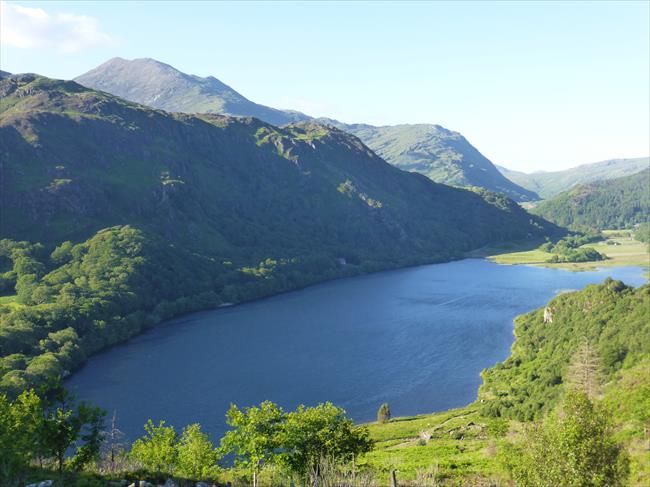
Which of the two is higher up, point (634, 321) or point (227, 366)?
point (634, 321)

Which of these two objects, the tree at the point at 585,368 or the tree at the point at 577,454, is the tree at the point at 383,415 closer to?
the tree at the point at 585,368

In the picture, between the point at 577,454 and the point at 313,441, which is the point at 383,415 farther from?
the point at 577,454

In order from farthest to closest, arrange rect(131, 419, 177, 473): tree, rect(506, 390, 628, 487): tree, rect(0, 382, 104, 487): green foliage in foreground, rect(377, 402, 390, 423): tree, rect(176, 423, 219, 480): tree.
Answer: rect(377, 402, 390, 423): tree < rect(131, 419, 177, 473): tree < rect(176, 423, 219, 480): tree < rect(0, 382, 104, 487): green foliage in foreground < rect(506, 390, 628, 487): tree

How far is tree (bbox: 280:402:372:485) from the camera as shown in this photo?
47750 mm

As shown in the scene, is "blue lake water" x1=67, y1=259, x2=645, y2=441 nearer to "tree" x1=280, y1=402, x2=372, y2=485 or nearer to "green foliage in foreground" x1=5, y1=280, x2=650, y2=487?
"green foliage in foreground" x1=5, y1=280, x2=650, y2=487

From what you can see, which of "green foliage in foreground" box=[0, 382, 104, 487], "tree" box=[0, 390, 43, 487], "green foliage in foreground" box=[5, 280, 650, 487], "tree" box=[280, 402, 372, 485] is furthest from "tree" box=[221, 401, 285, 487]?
"tree" box=[0, 390, 43, 487]

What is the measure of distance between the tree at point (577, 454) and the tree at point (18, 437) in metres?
35.9

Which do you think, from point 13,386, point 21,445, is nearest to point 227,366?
point 13,386

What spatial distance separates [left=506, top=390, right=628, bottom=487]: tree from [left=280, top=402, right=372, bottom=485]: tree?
57.5 feet

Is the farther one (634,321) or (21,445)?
(634,321)

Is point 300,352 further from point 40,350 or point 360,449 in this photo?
point 360,449

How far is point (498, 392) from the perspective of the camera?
122312 mm

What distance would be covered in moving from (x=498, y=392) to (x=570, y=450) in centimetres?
9378

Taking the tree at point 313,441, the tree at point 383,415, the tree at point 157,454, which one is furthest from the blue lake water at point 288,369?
the tree at point 313,441
